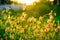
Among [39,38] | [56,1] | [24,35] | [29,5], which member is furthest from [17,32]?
[56,1]

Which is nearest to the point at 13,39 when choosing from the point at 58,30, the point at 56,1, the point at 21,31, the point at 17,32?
the point at 17,32

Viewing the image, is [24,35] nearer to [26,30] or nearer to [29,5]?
[26,30]

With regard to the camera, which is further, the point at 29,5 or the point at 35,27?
the point at 29,5

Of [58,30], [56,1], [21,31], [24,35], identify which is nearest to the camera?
[21,31]

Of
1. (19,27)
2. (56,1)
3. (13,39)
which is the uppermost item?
(19,27)

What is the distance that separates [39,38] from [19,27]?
43 cm

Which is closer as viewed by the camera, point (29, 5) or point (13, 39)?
point (13, 39)

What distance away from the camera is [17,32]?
492 cm

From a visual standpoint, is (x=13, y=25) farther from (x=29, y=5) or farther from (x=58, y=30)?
(x=29, y=5)

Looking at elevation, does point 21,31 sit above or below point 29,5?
above

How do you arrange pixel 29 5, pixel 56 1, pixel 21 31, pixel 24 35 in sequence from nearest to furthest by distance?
pixel 21 31 → pixel 24 35 → pixel 29 5 → pixel 56 1

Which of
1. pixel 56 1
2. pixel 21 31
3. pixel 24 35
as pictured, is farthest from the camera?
pixel 56 1

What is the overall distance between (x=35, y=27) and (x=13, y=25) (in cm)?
44

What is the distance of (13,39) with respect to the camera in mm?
5020
